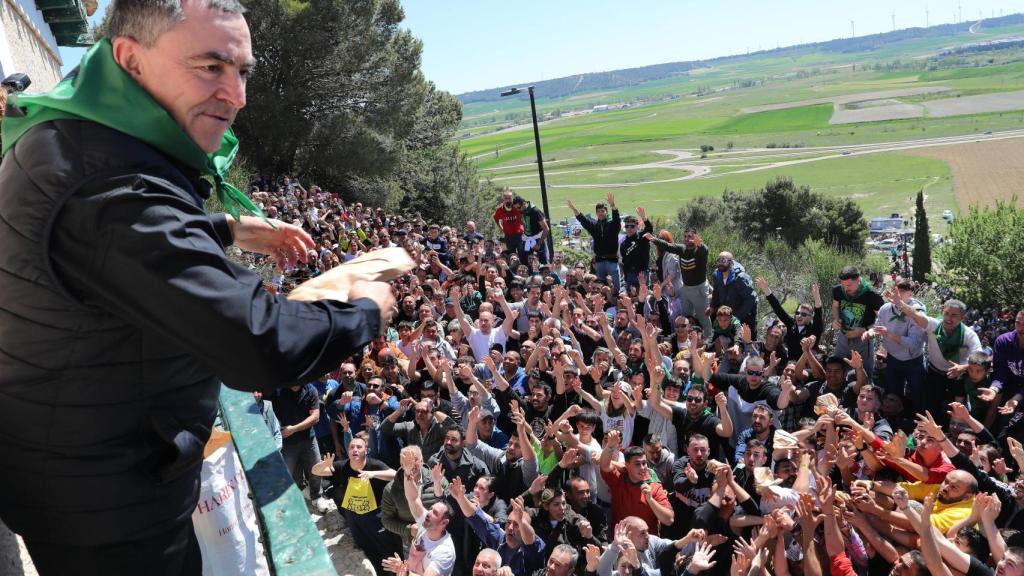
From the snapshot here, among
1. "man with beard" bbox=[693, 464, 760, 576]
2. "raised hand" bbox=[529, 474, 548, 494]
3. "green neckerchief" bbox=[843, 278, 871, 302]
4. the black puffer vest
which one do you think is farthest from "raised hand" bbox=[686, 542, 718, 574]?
→ the black puffer vest

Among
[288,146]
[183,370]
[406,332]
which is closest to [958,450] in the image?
[406,332]

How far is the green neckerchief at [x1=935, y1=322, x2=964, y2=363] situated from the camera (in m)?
8.37

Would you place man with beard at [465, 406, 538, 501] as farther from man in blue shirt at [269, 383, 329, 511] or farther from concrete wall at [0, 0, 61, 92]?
concrete wall at [0, 0, 61, 92]

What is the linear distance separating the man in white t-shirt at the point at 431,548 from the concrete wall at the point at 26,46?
19.7 ft

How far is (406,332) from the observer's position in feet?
33.2

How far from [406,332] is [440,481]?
152 inches

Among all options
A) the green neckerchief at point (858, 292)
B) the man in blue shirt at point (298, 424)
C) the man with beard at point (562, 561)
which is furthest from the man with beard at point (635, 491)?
the green neckerchief at point (858, 292)

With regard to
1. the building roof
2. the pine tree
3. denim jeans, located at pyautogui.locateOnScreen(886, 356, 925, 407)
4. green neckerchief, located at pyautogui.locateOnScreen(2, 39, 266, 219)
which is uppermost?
the building roof

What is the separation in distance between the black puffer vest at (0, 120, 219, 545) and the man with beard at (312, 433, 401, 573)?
592 cm

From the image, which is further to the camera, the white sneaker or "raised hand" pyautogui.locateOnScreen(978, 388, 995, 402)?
the white sneaker

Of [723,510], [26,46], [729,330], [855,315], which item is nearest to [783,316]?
[729,330]

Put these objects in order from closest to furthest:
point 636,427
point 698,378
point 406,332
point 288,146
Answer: point 636,427 < point 698,378 < point 406,332 < point 288,146

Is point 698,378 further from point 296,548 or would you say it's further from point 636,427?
point 296,548

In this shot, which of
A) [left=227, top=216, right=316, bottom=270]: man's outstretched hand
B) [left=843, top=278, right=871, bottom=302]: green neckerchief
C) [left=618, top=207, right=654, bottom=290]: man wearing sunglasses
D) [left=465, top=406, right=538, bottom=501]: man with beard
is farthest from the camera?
[left=618, top=207, right=654, bottom=290]: man wearing sunglasses
